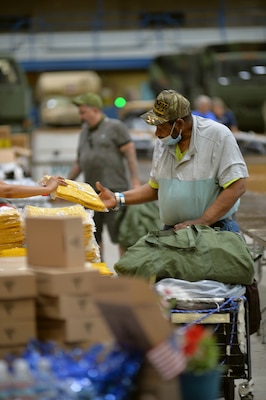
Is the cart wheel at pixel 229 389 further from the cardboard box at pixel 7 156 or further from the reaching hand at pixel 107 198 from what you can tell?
the cardboard box at pixel 7 156

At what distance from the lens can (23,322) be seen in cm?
419

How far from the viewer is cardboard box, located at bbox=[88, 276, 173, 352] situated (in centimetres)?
360

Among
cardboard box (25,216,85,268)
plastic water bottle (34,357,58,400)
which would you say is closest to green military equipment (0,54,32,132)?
cardboard box (25,216,85,268)

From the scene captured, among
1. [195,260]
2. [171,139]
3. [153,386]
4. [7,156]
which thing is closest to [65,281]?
[153,386]

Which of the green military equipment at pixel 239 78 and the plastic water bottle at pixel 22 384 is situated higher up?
the green military equipment at pixel 239 78

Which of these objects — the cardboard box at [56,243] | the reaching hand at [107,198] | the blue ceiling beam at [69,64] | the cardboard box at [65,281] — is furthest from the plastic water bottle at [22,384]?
the blue ceiling beam at [69,64]

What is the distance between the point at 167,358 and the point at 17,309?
863 millimetres

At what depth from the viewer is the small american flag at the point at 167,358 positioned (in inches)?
139

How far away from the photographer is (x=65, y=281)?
4.15 metres

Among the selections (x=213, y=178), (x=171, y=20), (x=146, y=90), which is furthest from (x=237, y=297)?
(x=171, y=20)

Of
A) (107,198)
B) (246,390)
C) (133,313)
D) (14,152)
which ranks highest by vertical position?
(14,152)

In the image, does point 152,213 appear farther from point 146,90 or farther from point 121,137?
point 146,90

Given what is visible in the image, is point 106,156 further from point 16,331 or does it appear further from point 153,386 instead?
point 153,386

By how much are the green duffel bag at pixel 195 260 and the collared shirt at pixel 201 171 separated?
1.47 feet
